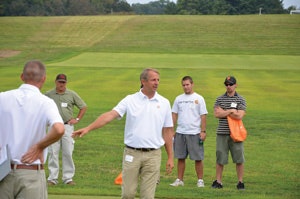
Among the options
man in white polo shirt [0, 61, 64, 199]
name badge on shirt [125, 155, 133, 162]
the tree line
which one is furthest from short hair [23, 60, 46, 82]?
the tree line

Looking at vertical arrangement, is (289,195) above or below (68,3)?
below

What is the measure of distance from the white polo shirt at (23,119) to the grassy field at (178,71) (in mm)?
4559

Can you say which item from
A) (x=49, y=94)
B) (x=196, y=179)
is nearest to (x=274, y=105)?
(x=196, y=179)

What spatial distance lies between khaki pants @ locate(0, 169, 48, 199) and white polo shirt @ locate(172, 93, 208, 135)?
21.2 ft

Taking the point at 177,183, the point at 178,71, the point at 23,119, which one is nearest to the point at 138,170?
the point at 23,119

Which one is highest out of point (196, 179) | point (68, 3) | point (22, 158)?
point (68, 3)

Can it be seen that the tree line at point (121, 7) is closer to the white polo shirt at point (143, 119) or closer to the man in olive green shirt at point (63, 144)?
the man in olive green shirt at point (63, 144)

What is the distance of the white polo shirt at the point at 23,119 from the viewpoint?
645cm

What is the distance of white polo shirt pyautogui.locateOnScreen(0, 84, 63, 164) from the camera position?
6.45 metres

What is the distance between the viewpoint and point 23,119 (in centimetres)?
645

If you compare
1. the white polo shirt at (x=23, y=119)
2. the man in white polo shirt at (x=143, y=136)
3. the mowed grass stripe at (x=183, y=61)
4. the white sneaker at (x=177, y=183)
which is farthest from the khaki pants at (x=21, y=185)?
the mowed grass stripe at (x=183, y=61)

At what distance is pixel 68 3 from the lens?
148125 millimetres

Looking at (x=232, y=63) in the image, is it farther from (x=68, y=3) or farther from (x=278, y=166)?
(x=68, y=3)

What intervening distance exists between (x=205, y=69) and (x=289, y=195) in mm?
30422
